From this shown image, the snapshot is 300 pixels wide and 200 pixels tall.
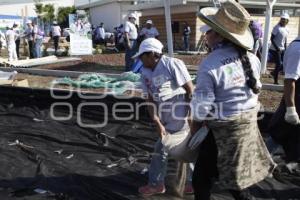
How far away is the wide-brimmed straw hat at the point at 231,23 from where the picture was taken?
341 cm

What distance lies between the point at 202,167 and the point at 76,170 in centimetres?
226

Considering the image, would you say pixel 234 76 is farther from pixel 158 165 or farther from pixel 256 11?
pixel 256 11

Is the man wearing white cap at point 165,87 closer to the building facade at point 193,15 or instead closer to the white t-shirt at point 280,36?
the white t-shirt at point 280,36

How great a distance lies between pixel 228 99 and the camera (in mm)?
3459

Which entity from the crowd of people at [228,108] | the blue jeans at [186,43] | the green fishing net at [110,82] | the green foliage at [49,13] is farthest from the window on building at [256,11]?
the green foliage at [49,13]

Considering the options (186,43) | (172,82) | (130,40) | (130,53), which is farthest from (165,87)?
(186,43)

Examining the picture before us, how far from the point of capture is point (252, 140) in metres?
3.58

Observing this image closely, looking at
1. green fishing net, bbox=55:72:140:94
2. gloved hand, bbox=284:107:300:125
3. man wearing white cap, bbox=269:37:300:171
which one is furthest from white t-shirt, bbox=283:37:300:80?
green fishing net, bbox=55:72:140:94

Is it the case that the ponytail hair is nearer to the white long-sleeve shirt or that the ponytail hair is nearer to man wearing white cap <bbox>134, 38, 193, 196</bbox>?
the white long-sleeve shirt

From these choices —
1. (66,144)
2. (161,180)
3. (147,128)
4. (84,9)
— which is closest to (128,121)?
(147,128)

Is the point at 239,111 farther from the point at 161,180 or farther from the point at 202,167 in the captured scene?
the point at 161,180

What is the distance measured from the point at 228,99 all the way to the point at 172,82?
1.03m

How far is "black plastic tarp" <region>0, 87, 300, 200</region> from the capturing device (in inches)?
189

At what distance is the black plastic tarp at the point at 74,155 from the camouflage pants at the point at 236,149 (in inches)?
44.0
